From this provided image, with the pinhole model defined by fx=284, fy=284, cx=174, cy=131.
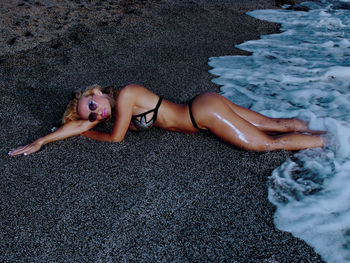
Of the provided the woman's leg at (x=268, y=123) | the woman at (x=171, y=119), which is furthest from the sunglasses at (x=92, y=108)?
the woman's leg at (x=268, y=123)

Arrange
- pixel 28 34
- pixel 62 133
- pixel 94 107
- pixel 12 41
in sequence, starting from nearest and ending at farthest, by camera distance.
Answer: pixel 94 107
pixel 62 133
pixel 12 41
pixel 28 34

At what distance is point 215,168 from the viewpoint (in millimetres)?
3020

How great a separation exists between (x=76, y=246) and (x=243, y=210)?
4.67ft

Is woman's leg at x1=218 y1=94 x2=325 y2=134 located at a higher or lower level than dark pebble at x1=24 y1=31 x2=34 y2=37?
lower

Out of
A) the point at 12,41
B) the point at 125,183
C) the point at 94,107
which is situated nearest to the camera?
the point at 125,183

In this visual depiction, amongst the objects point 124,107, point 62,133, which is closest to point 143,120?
point 124,107

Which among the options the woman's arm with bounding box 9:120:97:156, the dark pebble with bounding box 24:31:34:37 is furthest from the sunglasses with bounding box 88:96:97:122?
the dark pebble with bounding box 24:31:34:37

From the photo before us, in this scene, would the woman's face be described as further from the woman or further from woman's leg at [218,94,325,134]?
woman's leg at [218,94,325,134]

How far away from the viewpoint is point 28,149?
3.27 meters

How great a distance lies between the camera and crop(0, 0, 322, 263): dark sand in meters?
2.21

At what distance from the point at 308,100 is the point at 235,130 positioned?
201cm

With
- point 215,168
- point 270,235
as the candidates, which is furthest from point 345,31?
point 270,235

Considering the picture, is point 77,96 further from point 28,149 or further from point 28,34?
point 28,34

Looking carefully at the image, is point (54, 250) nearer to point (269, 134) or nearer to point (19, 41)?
point (269, 134)
